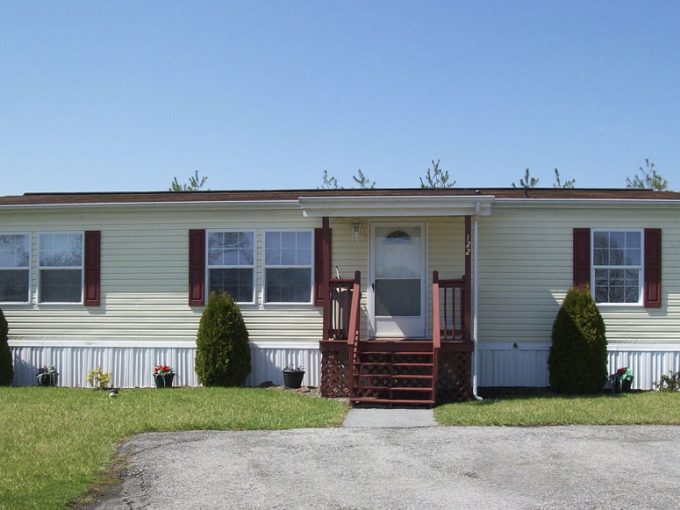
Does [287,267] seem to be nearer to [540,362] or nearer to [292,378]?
[292,378]

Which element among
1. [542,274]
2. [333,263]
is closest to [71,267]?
[333,263]

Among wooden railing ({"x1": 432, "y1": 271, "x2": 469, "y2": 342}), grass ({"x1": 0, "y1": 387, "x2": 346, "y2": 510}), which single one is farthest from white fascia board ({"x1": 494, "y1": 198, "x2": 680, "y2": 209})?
grass ({"x1": 0, "y1": 387, "x2": 346, "y2": 510})

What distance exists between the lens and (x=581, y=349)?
475 inches

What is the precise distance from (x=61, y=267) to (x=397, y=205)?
607cm

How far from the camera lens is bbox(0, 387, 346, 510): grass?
6719mm

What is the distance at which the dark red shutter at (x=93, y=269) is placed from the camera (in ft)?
43.8

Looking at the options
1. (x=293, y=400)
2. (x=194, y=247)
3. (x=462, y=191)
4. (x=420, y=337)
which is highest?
(x=462, y=191)

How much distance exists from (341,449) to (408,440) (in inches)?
34.6

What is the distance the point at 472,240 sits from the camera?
12.5m

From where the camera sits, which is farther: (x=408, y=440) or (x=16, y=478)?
(x=408, y=440)

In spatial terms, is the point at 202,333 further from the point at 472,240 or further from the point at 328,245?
the point at 472,240

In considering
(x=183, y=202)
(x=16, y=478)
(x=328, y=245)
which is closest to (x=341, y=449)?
(x=16, y=478)

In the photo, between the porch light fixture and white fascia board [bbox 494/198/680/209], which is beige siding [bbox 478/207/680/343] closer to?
white fascia board [bbox 494/198/680/209]

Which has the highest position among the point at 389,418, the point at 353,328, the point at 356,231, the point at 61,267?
the point at 356,231
